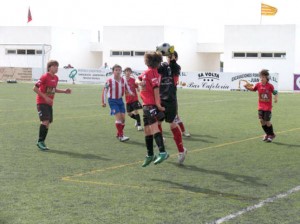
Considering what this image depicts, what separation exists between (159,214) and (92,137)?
7.28 meters

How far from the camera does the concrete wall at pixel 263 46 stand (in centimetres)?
4662

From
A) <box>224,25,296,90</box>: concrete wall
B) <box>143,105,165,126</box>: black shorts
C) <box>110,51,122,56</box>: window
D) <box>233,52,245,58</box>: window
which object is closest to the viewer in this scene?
<box>143,105,165,126</box>: black shorts

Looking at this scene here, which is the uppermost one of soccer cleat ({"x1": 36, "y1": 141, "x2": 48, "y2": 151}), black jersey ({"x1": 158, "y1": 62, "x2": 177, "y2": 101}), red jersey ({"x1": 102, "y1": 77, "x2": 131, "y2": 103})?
black jersey ({"x1": 158, "y1": 62, "x2": 177, "y2": 101})

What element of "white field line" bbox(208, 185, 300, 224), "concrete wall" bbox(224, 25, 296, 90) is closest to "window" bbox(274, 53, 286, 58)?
"concrete wall" bbox(224, 25, 296, 90)

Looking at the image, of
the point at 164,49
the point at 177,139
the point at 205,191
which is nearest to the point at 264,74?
the point at 164,49

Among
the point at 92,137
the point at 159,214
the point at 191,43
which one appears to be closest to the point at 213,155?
the point at 92,137

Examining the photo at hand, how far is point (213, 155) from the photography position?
35.9ft

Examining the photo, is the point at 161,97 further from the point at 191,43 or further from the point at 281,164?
the point at 191,43

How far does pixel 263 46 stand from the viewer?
4741cm

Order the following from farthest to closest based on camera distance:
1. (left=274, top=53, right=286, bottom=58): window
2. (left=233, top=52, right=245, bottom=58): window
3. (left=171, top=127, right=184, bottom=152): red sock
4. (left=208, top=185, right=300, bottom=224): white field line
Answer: (left=233, top=52, right=245, bottom=58): window, (left=274, top=53, right=286, bottom=58): window, (left=171, top=127, right=184, bottom=152): red sock, (left=208, top=185, right=300, bottom=224): white field line

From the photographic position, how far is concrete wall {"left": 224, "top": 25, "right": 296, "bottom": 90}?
46625 mm

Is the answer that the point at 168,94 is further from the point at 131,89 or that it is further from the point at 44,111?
the point at 131,89

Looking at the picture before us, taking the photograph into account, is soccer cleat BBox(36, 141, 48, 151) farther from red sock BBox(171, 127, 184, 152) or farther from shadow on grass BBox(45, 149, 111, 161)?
red sock BBox(171, 127, 184, 152)

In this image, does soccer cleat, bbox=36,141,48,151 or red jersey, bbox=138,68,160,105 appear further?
soccer cleat, bbox=36,141,48,151
